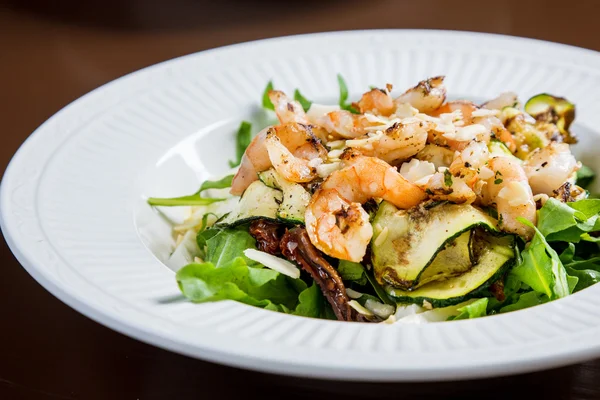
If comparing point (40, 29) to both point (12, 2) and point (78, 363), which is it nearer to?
point (12, 2)

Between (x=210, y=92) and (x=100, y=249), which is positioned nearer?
(x=100, y=249)

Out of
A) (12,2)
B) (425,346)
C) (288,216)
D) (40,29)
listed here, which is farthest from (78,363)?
(12,2)

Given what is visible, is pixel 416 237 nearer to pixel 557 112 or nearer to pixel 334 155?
pixel 334 155

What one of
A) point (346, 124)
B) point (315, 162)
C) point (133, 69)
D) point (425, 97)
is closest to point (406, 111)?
point (425, 97)

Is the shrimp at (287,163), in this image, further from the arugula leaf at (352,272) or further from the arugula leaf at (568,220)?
the arugula leaf at (568,220)

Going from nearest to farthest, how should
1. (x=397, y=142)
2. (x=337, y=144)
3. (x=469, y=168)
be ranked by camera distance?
(x=469, y=168) < (x=397, y=142) < (x=337, y=144)

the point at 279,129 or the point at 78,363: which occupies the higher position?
the point at 279,129

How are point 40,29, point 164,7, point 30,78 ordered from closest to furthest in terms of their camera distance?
point 30,78
point 40,29
point 164,7
